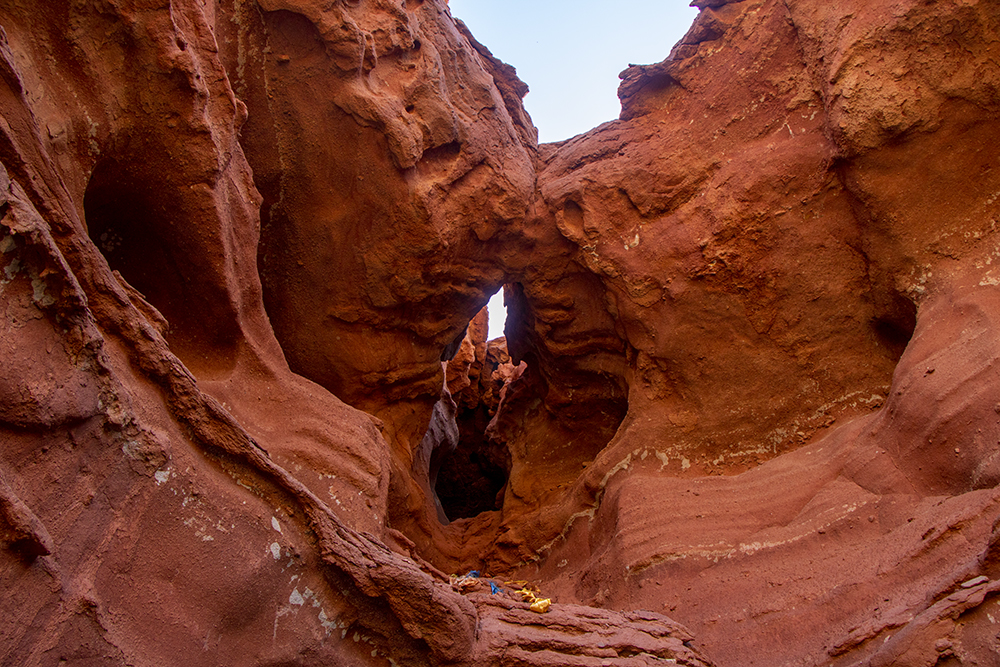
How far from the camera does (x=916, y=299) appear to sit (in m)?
4.14

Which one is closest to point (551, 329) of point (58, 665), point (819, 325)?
point (819, 325)

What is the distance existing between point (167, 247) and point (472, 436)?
7.64 meters

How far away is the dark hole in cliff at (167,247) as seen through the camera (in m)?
3.61

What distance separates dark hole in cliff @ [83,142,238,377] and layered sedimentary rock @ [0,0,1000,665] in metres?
0.02

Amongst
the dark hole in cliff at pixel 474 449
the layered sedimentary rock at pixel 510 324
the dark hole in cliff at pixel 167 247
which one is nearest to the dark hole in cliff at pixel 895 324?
the layered sedimentary rock at pixel 510 324

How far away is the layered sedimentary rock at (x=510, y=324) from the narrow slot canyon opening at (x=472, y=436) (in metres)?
3.18

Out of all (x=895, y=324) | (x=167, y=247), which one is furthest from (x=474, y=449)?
(x=167, y=247)

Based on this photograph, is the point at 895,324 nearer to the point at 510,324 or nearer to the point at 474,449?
the point at 510,324

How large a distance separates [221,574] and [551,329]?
4.54m

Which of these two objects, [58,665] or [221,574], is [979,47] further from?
[58,665]

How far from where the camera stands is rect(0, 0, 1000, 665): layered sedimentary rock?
215 cm

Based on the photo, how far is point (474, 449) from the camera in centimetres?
1087

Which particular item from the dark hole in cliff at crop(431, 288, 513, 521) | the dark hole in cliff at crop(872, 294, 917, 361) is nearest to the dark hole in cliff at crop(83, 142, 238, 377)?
the dark hole in cliff at crop(872, 294, 917, 361)

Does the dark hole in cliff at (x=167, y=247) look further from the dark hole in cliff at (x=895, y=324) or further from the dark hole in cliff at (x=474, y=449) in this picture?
the dark hole in cliff at (x=474, y=449)
